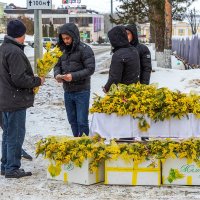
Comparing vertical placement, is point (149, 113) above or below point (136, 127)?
above

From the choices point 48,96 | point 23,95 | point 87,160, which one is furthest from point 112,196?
point 48,96

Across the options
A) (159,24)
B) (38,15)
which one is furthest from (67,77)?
(159,24)

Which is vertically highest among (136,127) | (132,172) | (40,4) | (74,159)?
(40,4)

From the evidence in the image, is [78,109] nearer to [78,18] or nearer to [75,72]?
[75,72]

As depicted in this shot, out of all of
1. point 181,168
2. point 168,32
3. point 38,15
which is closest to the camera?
point 181,168

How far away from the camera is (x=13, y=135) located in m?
6.52

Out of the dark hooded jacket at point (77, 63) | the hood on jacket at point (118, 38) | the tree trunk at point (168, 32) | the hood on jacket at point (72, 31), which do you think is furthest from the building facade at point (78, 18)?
the hood on jacket at point (118, 38)

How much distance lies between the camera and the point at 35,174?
22.2 feet

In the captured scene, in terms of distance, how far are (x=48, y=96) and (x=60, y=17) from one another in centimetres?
12890

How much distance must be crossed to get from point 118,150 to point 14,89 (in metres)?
1.29

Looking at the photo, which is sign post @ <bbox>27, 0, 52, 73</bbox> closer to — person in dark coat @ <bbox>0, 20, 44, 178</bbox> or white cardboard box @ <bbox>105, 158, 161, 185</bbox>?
person in dark coat @ <bbox>0, 20, 44, 178</bbox>

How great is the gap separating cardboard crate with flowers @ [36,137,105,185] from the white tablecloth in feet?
0.48

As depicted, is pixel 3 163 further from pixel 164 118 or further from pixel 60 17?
pixel 60 17

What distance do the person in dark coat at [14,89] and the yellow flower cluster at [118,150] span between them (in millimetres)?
499
